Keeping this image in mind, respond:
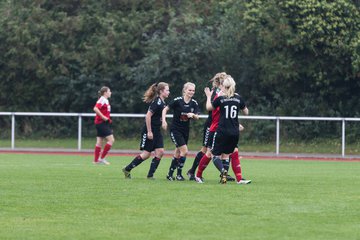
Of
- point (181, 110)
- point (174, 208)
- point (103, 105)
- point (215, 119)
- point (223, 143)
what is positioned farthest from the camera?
Answer: point (103, 105)

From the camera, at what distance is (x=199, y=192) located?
48.8ft

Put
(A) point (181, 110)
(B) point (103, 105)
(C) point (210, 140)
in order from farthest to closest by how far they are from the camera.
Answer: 1. (B) point (103, 105)
2. (A) point (181, 110)
3. (C) point (210, 140)

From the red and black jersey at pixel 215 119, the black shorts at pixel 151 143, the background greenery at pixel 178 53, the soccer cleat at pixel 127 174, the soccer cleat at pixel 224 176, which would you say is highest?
the background greenery at pixel 178 53

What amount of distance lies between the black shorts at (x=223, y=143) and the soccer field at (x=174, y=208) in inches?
25.1

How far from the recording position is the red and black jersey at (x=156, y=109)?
17938mm

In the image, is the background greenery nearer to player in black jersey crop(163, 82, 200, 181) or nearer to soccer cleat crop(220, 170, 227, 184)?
player in black jersey crop(163, 82, 200, 181)

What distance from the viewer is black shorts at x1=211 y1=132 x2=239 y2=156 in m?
16.5

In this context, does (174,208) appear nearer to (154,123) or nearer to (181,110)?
(181,110)

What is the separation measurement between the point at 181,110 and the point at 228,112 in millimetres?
1664

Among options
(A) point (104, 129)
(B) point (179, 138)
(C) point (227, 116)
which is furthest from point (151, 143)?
(A) point (104, 129)

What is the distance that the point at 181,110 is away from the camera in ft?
58.7

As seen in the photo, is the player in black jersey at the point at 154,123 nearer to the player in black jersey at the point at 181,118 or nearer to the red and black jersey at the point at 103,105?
the player in black jersey at the point at 181,118

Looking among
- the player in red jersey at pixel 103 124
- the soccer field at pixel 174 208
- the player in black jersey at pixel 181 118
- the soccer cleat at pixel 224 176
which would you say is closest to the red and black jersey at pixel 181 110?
the player in black jersey at pixel 181 118

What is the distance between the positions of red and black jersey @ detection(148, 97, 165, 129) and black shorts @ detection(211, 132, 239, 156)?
1.69 m
